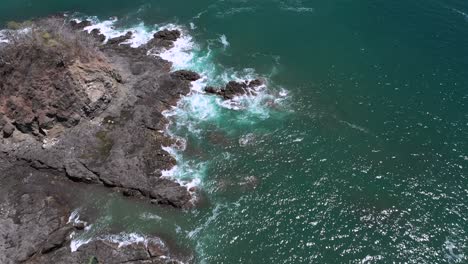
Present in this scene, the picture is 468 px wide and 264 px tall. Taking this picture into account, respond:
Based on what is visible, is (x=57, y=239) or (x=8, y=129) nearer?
(x=57, y=239)

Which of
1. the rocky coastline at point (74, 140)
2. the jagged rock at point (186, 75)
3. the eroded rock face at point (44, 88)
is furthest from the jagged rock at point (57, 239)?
the jagged rock at point (186, 75)

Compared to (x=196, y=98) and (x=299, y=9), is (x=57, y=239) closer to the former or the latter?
(x=196, y=98)

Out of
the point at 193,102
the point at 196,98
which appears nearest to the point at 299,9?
the point at 196,98

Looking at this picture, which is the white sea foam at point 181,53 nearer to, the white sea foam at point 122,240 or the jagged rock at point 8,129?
the jagged rock at point 8,129

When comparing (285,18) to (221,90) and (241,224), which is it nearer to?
(221,90)

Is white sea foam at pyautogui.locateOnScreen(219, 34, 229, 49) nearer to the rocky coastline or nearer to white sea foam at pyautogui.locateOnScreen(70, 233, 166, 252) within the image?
the rocky coastline

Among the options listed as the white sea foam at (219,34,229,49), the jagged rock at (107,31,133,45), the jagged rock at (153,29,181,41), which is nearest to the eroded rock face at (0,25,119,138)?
the jagged rock at (107,31,133,45)

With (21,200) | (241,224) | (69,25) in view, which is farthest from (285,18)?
(21,200)
